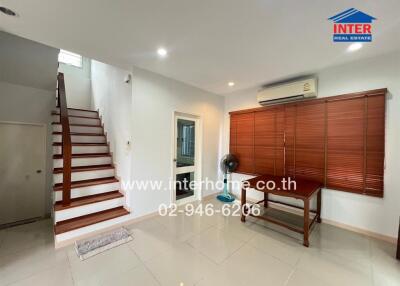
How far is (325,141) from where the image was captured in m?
2.88

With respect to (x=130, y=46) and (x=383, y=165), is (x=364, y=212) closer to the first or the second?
(x=383, y=165)

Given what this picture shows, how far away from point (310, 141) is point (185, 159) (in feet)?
8.16

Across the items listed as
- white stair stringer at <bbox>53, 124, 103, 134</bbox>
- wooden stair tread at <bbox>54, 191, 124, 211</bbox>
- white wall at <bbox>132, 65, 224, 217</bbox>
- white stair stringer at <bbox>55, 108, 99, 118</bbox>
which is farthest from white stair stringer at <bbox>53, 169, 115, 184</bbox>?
white stair stringer at <bbox>55, 108, 99, 118</bbox>

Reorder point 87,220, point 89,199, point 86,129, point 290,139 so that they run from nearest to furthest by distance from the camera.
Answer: point 87,220
point 89,199
point 290,139
point 86,129

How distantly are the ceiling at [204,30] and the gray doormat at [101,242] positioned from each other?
2.64 meters

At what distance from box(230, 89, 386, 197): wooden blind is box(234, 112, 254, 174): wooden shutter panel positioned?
23mm

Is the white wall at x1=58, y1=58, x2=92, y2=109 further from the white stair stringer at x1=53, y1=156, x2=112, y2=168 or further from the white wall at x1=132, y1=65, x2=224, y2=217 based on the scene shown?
the white wall at x1=132, y1=65, x2=224, y2=217

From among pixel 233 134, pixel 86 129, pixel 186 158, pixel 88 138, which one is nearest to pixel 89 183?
pixel 88 138

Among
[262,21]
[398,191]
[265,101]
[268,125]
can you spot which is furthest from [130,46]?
[398,191]

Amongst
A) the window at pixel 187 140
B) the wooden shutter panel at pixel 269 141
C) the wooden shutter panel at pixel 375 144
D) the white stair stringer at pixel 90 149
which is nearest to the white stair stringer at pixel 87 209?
the white stair stringer at pixel 90 149

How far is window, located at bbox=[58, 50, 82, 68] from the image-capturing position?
16.0 ft

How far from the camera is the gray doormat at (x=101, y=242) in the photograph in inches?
83.1

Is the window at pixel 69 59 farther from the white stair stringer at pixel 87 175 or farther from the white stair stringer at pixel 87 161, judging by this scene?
the white stair stringer at pixel 87 175

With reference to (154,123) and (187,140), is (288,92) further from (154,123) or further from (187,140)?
(154,123)
